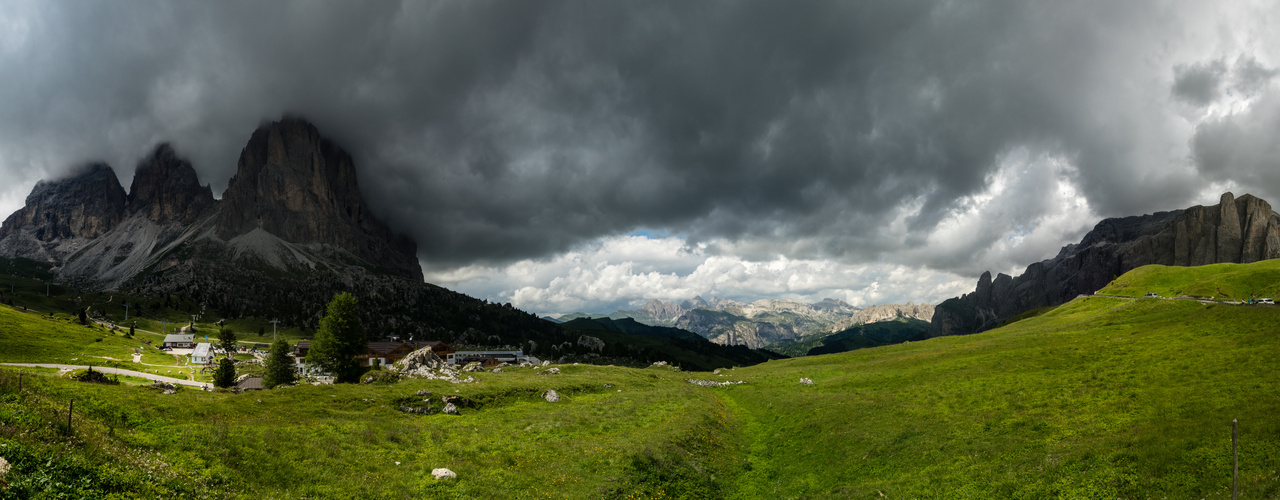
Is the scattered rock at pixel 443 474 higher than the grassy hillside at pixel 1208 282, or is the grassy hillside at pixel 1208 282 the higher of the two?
the grassy hillside at pixel 1208 282

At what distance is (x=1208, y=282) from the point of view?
104 meters

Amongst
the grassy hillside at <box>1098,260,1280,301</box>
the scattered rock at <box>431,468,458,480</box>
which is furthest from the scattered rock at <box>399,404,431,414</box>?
the grassy hillside at <box>1098,260,1280,301</box>

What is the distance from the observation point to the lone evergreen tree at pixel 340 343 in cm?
5941

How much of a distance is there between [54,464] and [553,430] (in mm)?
24668

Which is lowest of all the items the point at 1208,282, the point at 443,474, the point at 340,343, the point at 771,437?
the point at 771,437

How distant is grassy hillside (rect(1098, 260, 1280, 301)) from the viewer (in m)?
92.4

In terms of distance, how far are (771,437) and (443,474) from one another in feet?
88.1

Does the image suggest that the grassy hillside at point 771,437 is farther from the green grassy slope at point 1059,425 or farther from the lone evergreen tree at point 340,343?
the lone evergreen tree at point 340,343

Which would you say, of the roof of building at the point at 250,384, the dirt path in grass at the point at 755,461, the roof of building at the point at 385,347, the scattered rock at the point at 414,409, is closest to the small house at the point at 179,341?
the roof of building at the point at 385,347

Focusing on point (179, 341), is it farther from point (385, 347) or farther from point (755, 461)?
point (755, 461)

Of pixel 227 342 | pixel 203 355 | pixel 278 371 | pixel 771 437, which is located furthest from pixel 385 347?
pixel 771 437

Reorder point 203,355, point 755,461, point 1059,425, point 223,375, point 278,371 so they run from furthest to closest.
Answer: point 203,355, point 278,371, point 223,375, point 755,461, point 1059,425

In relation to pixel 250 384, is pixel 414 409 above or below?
above

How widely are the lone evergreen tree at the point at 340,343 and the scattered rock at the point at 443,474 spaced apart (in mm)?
46251
